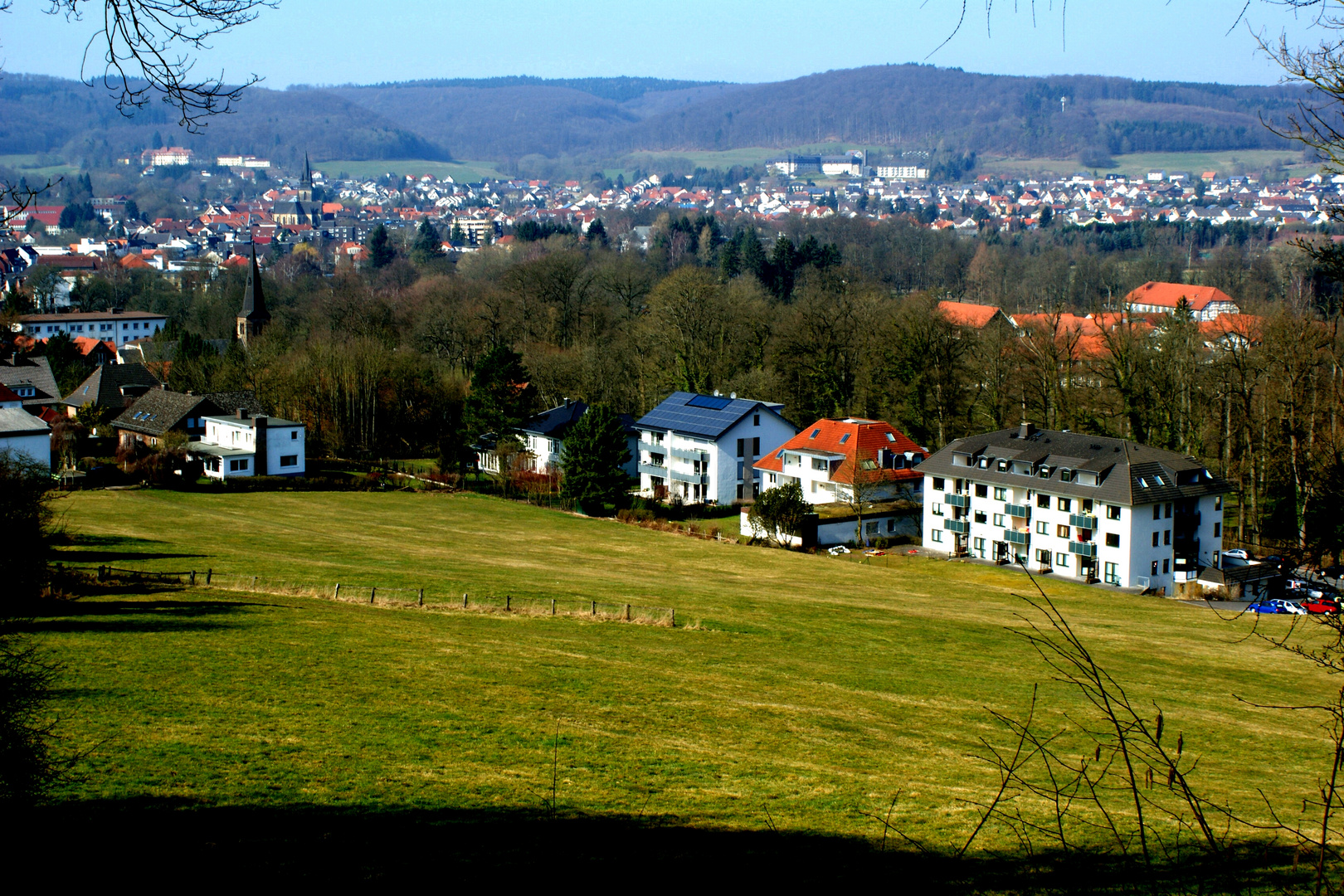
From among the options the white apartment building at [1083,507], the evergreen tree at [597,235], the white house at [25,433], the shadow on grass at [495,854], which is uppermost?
the evergreen tree at [597,235]

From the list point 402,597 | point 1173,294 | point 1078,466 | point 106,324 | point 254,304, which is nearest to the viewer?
point 402,597

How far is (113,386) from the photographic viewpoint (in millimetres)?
60062

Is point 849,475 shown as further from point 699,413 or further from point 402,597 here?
point 402,597

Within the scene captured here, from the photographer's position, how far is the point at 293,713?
13922 millimetres

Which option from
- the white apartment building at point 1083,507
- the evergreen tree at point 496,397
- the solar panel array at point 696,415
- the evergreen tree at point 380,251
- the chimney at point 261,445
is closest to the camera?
the white apartment building at point 1083,507

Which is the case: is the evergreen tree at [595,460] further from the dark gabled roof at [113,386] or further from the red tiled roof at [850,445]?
the dark gabled roof at [113,386]

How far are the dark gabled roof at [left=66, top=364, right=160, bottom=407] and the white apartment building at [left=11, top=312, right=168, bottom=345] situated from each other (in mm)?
27281

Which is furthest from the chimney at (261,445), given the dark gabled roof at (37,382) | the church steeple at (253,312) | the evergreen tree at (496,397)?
the church steeple at (253,312)

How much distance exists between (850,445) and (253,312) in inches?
2039

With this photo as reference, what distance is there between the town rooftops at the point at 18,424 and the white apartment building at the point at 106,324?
48.4 m

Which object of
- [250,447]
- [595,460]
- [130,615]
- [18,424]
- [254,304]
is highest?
[254,304]

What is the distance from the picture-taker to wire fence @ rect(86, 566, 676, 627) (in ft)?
75.8

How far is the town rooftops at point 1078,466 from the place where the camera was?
124 ft

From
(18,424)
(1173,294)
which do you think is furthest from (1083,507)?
(1173,294)
